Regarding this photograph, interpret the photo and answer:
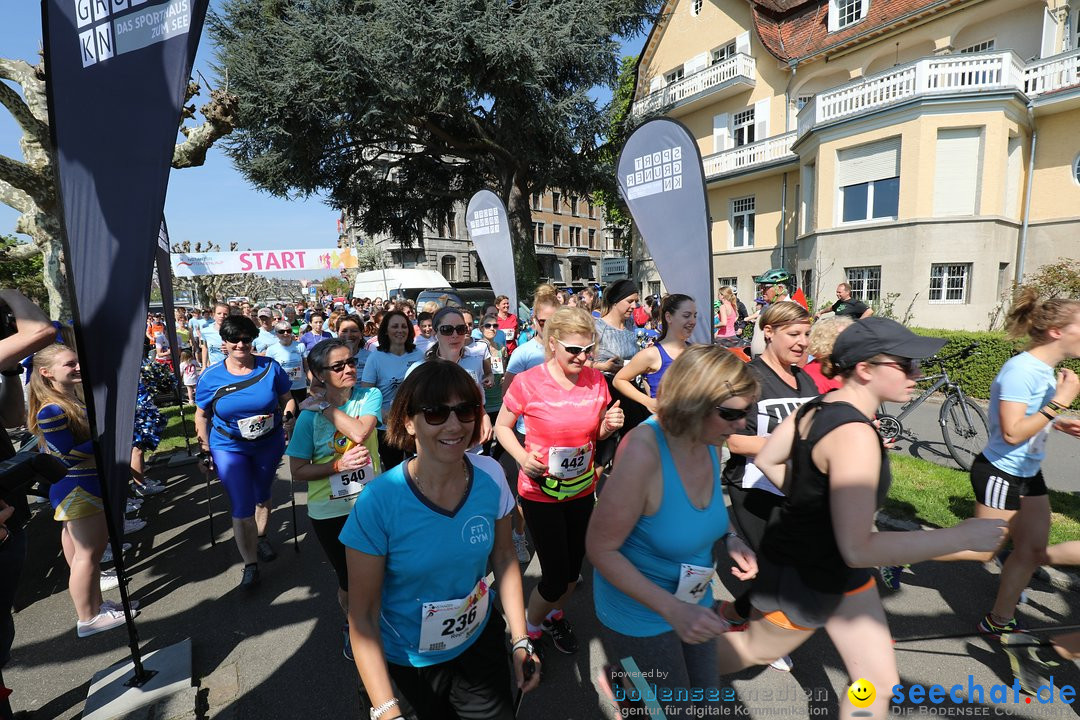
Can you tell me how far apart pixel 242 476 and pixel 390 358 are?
1.39 metres

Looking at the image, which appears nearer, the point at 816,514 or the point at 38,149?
the point at 816,514

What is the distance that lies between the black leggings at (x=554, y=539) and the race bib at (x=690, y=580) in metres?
0.91

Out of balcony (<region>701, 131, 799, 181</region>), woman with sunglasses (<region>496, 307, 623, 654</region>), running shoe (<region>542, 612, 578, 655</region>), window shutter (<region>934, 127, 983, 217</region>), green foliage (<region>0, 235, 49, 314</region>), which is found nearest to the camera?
woman with sunglasses (<region>496, 307, 623, 654</region>)

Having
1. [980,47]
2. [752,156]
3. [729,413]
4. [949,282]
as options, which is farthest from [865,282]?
[729,413]

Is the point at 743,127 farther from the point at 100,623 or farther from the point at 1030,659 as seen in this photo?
the point at 100,623

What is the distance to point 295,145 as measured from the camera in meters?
17.2

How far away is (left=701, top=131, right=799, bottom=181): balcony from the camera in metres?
20.0

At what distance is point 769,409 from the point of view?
2.94 meters

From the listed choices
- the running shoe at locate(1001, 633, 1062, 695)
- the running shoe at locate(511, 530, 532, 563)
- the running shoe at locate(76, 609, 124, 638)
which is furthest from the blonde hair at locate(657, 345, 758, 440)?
the running shoe at locate(76, 609, 124, 638)

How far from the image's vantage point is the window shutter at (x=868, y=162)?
15.4 metres

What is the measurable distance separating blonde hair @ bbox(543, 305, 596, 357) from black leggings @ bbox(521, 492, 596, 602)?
3.02 feet

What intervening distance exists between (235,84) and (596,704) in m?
20.5

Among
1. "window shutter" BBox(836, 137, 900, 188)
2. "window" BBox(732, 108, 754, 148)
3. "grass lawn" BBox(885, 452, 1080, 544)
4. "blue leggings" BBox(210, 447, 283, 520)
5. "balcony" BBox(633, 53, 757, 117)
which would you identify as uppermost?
"balcony" BBox(633, 53, 757, 117)

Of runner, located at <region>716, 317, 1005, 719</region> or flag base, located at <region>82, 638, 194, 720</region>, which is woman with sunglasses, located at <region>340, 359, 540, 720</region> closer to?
runner, located at <region>716, 317, 1005, 719</region>
